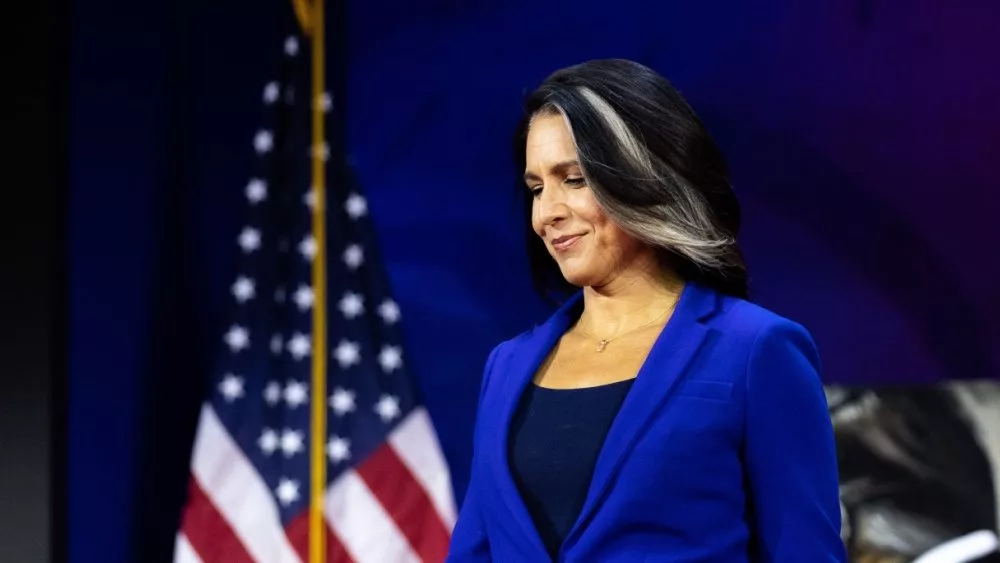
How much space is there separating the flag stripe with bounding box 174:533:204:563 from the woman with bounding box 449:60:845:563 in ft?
5.03

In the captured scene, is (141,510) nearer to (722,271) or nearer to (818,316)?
(818,316)

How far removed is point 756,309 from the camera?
52.5 inches

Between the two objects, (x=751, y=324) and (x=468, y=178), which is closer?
(x=751, y=324)

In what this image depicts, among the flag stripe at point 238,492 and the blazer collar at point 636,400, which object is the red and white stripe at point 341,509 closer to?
the flag stripe at point 238,492

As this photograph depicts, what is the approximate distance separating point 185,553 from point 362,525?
1.40 feet

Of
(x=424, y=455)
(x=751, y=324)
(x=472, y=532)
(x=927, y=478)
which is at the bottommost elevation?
(x=927, y=478)

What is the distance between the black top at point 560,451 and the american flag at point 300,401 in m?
1.53

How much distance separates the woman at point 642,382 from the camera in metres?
1.24

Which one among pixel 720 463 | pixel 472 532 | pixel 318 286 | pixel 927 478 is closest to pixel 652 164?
pixel 720 463

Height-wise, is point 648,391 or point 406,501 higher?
point 648,391

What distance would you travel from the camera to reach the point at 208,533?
2.86 metres

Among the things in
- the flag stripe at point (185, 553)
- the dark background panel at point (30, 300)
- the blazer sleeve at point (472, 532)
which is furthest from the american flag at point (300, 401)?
the blazer sleeve at point (472, 532)

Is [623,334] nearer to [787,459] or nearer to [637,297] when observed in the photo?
[637,297]

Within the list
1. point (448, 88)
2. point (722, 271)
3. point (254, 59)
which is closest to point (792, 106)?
point (448, 88)
